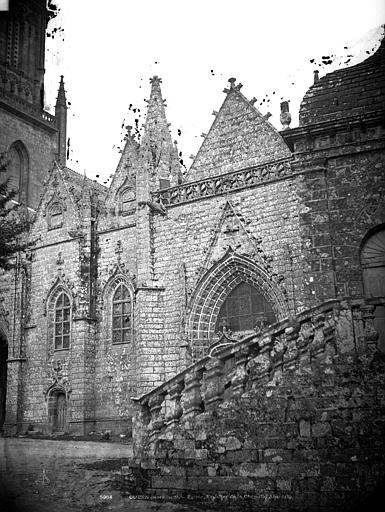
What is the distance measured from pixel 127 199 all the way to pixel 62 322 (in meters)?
5.32

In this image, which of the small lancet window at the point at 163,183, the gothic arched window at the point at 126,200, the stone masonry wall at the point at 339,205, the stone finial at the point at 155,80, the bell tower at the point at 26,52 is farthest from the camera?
the bell tower at the point at 26,52

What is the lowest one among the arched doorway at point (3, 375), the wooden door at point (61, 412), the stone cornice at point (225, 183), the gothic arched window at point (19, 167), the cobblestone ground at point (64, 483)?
the cobblestone ground at point (64, 483)

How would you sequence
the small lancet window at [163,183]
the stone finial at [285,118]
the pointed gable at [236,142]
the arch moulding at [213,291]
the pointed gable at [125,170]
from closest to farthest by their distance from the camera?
the arch moulding at [213,291]
the stone finial at [285,118]
the pointed gable at [236,142]
the small lancet window at [163,183]
the pointed gable at [125,170]

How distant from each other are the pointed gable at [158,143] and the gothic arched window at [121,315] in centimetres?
405

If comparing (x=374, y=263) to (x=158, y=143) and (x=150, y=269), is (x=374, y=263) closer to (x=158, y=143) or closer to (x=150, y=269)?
(x=150, y=269)

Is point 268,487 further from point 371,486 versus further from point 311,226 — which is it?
point 311,226

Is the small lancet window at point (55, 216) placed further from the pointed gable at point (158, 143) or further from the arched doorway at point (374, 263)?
the arched doorway at point (374, 263)

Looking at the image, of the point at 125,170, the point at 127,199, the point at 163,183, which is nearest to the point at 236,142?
the point at 163,183

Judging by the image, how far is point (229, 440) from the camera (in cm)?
854

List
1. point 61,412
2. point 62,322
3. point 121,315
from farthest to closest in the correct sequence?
point 62,322, point 61,412, point 121,315

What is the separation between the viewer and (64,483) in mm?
9508

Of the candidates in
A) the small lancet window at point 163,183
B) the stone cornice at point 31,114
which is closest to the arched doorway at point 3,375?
the small lancet window at point 163,183

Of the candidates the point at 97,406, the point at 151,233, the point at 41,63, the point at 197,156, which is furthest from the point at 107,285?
the point at 41,63

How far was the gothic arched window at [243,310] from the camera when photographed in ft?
60.7
